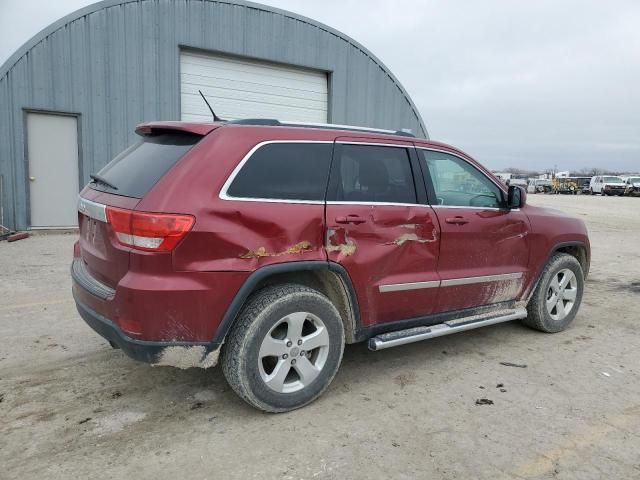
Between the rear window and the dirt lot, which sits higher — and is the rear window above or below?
above

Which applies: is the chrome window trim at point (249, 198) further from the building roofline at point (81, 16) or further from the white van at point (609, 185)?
the white van at point (609, 185)

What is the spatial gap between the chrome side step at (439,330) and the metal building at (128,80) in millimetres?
9888

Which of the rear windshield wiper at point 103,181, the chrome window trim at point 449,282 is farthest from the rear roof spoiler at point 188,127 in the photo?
the chrome window trim at point 449,282

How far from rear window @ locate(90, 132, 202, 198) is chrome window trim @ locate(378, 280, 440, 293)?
1.62 m

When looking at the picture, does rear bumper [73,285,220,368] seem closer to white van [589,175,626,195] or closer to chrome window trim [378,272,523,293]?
chrome window trim [378,272,523,293]

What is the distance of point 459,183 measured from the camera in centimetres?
432

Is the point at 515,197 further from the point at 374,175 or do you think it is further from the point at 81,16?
the point at 81,16

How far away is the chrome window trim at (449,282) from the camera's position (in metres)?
3.65

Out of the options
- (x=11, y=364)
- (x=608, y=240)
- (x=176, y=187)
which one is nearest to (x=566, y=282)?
(x=176, y=187)

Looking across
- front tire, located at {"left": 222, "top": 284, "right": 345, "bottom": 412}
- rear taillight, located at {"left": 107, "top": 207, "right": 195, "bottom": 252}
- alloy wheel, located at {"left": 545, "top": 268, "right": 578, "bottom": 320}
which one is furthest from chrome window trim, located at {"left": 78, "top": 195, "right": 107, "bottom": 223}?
alloy wheel, located at {"left": 545, "top": 268, "right": 578, "bottom": 320}

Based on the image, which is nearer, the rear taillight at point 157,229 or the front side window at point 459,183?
the rear taillight at point 157,229

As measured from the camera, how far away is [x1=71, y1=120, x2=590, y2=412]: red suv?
9.42ft

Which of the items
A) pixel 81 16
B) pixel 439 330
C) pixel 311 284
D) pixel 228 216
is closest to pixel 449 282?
pixel 439 330

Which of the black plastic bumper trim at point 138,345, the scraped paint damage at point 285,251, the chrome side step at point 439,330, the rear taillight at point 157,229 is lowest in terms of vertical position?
the chrome side step at point 439,330
